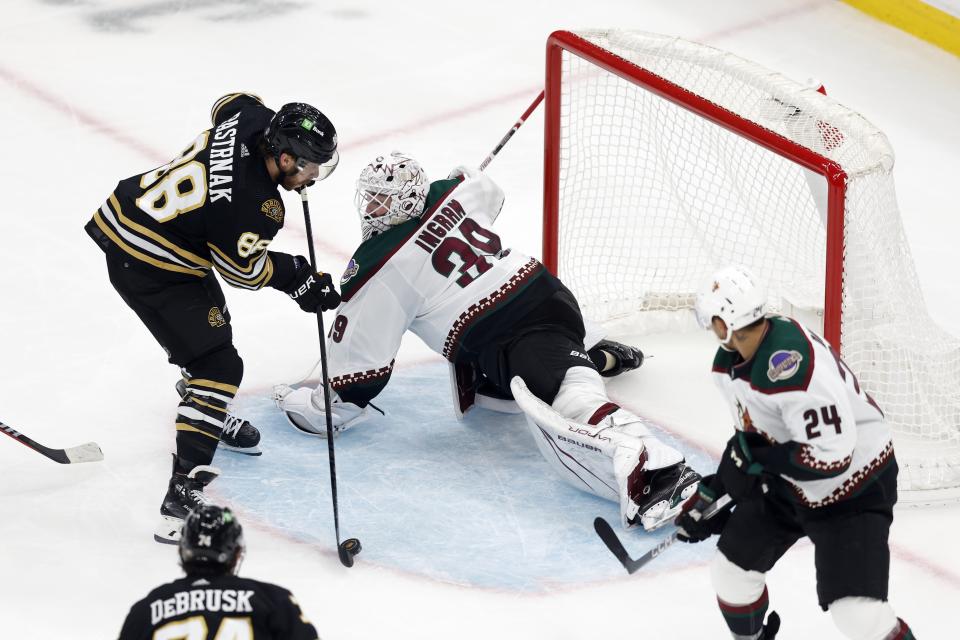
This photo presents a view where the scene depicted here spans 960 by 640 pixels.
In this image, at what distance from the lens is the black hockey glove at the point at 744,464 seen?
3119 millimetres

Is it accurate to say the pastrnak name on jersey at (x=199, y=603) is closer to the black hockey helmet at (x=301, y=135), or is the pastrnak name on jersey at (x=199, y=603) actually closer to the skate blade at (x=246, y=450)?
the black hockey helmet at (x=301, y=135)

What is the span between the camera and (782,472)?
3082 mm

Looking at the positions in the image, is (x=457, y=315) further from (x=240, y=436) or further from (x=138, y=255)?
(x=138, y=255)

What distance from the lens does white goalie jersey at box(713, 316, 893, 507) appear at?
3016mm

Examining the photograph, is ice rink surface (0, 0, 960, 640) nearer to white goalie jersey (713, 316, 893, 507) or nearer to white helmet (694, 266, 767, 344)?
white goalie jersey (713, 316, 893, 507)

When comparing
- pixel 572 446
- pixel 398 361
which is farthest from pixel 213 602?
pixel 398 361

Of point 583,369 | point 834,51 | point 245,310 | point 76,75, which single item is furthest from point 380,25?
point 583,369

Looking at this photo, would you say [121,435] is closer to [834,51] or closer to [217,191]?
[217,191]

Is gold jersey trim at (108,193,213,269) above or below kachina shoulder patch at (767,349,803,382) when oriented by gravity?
below

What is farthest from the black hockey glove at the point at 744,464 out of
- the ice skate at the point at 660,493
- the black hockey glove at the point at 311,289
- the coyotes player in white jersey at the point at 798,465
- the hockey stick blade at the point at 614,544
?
the black hockey glove at the point at 311,289

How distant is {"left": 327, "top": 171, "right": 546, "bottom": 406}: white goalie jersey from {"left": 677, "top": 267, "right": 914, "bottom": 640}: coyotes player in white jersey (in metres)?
1.19

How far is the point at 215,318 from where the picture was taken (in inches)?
158

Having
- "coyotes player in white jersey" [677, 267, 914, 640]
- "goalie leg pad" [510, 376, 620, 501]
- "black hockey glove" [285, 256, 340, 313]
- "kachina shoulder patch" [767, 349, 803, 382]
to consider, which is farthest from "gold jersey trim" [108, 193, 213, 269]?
"kachina shoulder patch" [767, 349, 803, 382]

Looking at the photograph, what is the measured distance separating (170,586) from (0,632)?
4.10ft
